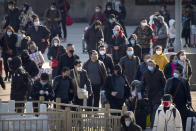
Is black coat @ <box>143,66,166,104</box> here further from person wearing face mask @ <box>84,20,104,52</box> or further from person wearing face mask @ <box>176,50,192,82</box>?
person wearing face mask @ <box>84,20,104,52</box>

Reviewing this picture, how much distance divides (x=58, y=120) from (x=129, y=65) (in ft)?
17.3

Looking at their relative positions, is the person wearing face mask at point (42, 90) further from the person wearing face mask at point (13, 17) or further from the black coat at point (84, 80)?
the person wearing face mask at point (13, 17)

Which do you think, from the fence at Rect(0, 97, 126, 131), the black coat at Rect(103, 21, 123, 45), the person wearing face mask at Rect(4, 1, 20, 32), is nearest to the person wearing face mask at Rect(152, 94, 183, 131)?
the fence at Rect(0, 97, 126, 131)

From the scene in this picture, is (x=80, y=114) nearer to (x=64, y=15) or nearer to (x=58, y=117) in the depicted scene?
(x=58, y=117)

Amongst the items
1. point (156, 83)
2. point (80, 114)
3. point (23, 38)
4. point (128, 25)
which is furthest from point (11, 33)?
point (128, 25)

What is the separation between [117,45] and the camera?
24172mm

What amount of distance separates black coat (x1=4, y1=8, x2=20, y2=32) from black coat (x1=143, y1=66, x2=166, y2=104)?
38.5ft

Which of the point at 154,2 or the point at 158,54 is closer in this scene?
the point at 158,54

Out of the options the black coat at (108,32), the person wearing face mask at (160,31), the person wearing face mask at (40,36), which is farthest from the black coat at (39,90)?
the person wearing face mask at (160,31)

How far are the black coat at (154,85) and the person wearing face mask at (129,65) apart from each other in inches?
72.4

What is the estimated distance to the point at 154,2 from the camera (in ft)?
124

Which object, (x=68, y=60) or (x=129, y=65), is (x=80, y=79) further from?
(x=129, y=65)

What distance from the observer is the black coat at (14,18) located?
30750mm

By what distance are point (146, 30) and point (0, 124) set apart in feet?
31.3
